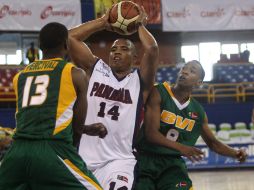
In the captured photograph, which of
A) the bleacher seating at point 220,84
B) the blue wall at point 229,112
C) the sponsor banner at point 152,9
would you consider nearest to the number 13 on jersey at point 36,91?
the blue wall at point 229,112

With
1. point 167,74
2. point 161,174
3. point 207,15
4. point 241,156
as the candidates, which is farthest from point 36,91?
point 167,74

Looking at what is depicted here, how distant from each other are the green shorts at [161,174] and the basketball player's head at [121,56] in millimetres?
817

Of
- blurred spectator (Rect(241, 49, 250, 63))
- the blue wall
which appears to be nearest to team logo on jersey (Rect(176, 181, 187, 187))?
the blue wall

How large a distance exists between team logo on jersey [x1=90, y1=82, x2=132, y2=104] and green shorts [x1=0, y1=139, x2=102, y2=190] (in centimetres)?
124

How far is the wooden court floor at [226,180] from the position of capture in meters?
9.28

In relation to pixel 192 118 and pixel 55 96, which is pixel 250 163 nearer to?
pixel 192 118

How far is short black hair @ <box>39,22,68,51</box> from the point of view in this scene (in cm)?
307

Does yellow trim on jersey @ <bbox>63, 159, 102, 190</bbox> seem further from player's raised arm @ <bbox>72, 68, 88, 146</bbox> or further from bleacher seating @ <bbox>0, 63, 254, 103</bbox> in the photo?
bleacher seating @ <bbox>0, 63, 254, 103</bbox>

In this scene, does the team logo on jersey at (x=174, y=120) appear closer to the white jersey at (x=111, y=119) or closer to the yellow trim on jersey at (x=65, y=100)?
the white jersey at (x=111, y=119)

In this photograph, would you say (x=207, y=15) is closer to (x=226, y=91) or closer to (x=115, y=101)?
(x=226, y=91)

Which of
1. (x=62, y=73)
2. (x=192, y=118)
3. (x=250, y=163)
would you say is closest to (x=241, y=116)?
(x=250, y=163)

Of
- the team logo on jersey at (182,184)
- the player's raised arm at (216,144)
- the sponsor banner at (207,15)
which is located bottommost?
the team logo on jersey at (182,184)

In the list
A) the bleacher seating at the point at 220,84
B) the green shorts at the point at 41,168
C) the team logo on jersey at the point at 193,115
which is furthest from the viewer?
the bleacher seating at the point at 220,84

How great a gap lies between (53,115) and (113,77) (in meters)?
1.44
